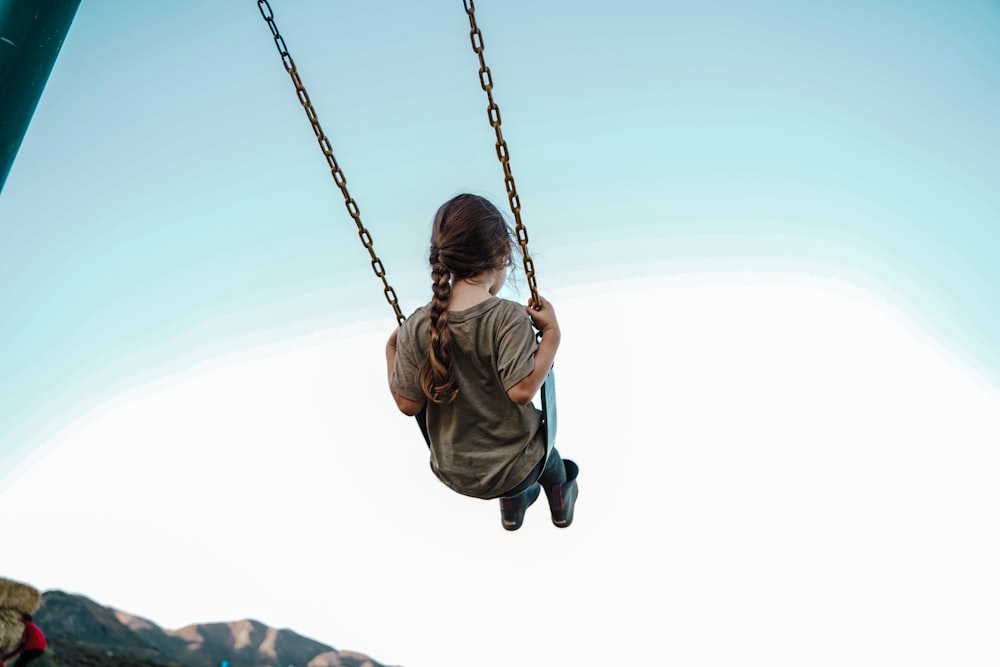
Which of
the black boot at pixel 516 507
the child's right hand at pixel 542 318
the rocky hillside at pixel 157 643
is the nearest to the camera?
the child's right hand at pixel 542 318

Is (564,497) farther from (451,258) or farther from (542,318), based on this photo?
(451,258)

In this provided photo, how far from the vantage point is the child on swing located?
6.75 ft

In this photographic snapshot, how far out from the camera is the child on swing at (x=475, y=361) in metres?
2.06

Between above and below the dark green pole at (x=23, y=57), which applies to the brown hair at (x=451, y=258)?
below

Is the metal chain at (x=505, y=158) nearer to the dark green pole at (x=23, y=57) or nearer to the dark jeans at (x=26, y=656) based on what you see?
the dark green pole at (x=23, y=57)

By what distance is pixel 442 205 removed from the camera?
2207mm

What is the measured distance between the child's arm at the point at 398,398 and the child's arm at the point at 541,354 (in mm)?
304

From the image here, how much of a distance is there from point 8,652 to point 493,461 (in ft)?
12.2

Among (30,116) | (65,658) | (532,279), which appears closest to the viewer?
(532,279)

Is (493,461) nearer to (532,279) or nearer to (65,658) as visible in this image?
(532,279)

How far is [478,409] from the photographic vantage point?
2.16 meters

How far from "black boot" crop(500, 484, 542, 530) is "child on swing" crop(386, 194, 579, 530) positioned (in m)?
0.41

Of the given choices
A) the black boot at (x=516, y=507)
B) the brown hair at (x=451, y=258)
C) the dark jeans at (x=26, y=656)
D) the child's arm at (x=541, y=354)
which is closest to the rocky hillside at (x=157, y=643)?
the dark jeans at (x=26, y=656)

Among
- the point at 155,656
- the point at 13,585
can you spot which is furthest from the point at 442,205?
the point at 155,656
